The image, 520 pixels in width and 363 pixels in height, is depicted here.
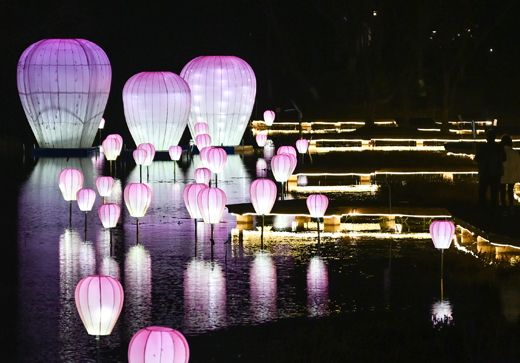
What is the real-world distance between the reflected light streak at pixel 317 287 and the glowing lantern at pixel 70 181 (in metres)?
4.79

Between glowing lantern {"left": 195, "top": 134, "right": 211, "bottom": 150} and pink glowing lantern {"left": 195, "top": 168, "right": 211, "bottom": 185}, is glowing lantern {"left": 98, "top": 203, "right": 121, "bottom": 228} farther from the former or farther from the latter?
glowing lantern {"left": 195, "top": 134, "right": 211, "bottom": 150}

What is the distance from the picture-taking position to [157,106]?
29.8 meters

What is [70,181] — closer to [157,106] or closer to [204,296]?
[204,296]

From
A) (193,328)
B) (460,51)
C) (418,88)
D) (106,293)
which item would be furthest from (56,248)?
(418,88)

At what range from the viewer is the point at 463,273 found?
11219mm

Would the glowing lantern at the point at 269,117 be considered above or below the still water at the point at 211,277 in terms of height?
above

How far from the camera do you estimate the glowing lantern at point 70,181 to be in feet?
49.8

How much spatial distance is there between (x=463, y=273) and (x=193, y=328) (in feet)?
12.6

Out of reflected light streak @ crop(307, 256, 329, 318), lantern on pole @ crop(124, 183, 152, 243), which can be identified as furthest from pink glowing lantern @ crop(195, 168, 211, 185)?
reflected light streak @ crop(307, 256, 329, 318)

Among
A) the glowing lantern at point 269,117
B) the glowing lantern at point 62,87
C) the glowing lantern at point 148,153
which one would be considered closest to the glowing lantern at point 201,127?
the glowing lantern at point 62,87

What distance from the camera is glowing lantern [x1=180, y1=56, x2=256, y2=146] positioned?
32062 millimetres

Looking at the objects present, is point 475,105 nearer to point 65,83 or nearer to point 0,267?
point 65,83

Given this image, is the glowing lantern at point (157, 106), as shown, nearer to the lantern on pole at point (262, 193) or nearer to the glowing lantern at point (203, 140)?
the glowing lantern at point (203, 140)

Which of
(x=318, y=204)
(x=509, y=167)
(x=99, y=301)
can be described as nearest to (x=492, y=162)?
(x=509, y=167)
